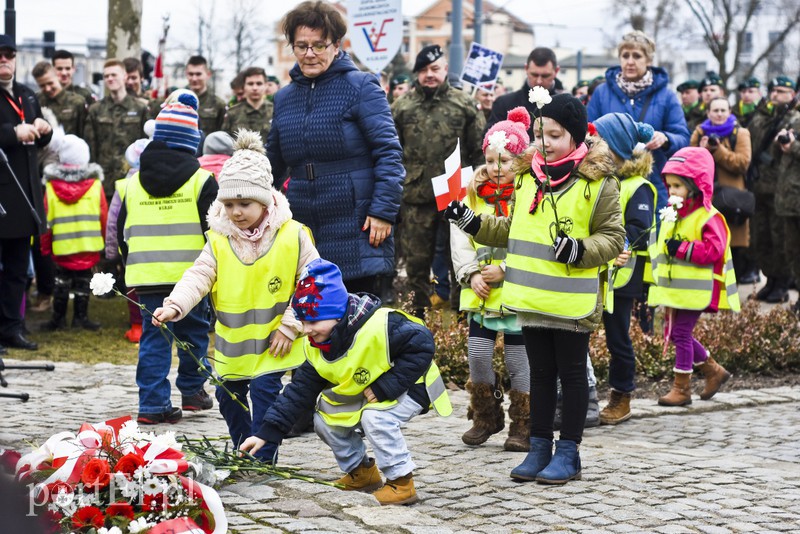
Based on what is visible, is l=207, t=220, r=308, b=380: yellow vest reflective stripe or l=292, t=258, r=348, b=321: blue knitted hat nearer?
l=292, t=258, r=348, b=321: blue knitted hat

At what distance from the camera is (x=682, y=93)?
17859mm

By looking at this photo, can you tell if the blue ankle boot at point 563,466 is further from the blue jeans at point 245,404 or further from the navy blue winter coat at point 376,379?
the blue jeans at point 245,404

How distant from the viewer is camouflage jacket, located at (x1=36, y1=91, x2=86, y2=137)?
13.5 metres

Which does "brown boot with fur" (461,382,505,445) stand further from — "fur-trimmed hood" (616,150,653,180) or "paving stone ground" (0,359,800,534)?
"fur-trimmed hood" (616,150,653,180)

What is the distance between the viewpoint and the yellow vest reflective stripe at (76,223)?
36.9 ft

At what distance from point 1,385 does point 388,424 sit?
3804 millimetres

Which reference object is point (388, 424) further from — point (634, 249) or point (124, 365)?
point (124, 365)

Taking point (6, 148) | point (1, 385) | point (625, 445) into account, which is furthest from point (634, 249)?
point (6, 148)

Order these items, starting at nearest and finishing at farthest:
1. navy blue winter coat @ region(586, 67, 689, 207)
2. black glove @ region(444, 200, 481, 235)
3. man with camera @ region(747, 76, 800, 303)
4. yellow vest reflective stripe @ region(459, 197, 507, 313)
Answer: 1. black glove @ region(444, 200, 481, 235)
2. yellow vest reflective stripe @ region(459, 197, 507, 313)
3. navy blue winter coat @ region(586, 67, 689, 207)
4. man with camera @ region(747, 76, 800, 303)

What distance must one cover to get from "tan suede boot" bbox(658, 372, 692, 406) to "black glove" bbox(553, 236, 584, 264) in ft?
10.2

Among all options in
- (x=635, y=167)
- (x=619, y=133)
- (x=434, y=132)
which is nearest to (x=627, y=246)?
(x=635, y=167)

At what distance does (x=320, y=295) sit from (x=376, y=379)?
46 centimetres

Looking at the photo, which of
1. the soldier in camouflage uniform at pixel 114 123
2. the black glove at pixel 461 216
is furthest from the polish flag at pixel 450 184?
the soldier in camouflage uniform at pixel 114 123

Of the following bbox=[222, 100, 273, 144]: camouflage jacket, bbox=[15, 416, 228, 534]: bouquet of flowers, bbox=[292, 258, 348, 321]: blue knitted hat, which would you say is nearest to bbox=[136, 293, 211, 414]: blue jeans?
bbox=[292, 258, 348, 321]: blue knitted hat
